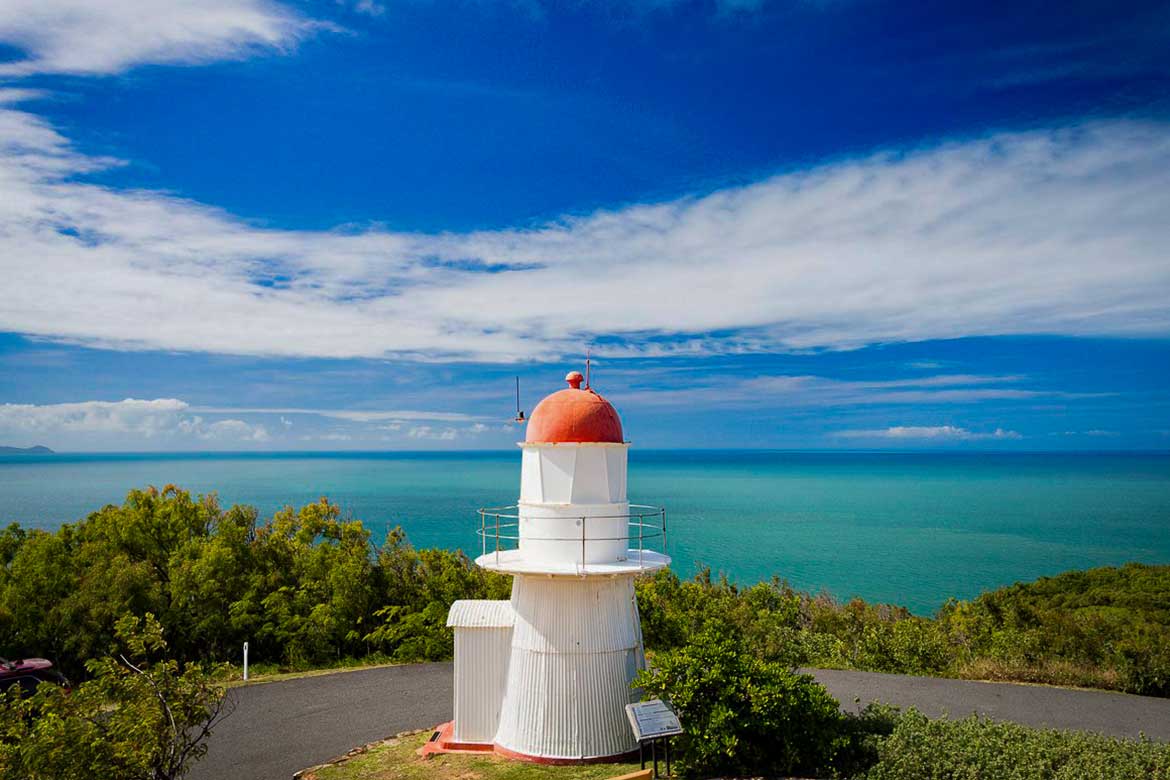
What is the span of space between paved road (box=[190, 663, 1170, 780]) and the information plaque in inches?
169

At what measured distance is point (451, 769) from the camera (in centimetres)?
1047

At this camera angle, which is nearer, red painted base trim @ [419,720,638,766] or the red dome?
red painted base trim @ [419,720,638,766]

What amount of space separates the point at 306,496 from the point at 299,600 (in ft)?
313

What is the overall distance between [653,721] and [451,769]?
3.31m

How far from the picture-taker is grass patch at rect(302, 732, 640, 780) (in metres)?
10.1

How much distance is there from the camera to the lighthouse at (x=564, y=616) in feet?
34.7

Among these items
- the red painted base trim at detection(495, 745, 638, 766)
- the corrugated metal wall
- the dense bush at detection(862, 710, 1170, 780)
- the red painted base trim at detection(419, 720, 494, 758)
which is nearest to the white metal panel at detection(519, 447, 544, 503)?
the corrugated metal wall

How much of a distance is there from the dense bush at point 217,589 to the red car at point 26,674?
381 centimetres

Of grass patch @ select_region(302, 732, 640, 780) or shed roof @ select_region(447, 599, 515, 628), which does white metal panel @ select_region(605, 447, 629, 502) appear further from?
grass patch @ select_region(302, 732, 640, 780)

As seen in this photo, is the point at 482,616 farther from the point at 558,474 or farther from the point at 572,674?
the point at 558,474

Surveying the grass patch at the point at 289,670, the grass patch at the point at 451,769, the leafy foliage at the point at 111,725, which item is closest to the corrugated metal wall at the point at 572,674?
the grass patch at the point at 451,769

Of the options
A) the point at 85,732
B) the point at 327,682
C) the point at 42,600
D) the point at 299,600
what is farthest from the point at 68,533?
the point at 85,732

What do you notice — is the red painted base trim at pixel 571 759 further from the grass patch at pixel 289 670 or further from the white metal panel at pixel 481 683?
the grass patch at pixel 289 670

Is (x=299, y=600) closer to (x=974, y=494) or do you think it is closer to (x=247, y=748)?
(x=247, y=748)
